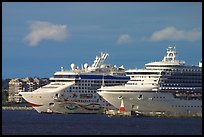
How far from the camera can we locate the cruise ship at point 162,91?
8169cm

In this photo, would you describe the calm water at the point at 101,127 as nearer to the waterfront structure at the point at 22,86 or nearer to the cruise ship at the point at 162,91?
the cruise ship at the point at 162,91

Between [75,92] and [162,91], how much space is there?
1491 cm

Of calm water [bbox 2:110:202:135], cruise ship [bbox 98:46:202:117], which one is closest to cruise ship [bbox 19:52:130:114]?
calm water [bbox 2:110:202:135]

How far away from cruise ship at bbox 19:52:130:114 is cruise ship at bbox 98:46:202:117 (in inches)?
224

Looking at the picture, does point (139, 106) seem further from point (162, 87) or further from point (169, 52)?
point (169, 52)

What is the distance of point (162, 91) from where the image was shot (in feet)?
272

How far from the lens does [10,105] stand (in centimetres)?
16550

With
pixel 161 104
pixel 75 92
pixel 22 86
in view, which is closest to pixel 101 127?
pixel 161 104

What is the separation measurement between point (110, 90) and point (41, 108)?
11.3 metres

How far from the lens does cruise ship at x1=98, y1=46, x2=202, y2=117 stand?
81688mm

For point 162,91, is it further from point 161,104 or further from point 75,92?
point 75,92

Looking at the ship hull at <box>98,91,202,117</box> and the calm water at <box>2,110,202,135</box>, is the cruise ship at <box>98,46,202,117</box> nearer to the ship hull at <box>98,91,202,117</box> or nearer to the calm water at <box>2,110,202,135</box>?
the ship hull at <box>98,91,202,117</box>

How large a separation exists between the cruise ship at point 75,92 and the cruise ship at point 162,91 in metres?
5.69

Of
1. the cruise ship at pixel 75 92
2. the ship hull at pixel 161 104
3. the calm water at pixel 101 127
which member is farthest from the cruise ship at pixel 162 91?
the cruise ship at pixel 75 92
